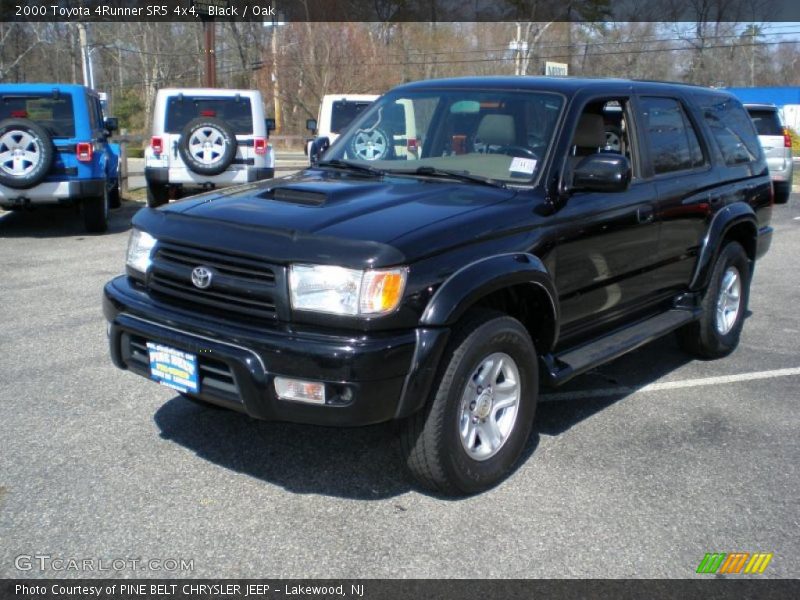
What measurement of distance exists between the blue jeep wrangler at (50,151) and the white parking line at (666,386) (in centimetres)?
759

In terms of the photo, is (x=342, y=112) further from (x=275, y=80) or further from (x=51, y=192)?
(x=275, y=80)

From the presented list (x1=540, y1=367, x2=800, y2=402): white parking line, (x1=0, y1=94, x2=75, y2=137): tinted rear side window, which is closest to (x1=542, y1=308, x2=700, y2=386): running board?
(x1=540, y1=367, x2=800, y2=402): white parking line

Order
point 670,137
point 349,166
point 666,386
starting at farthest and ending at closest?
point 666,386, point 670,137, point 349,166

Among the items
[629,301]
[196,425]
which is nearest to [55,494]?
[196,425]

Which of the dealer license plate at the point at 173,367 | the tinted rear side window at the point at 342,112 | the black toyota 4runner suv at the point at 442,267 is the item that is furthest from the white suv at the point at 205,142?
the dealer license plate at the point at 173,367

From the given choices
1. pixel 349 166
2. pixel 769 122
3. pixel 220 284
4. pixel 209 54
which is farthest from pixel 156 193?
pixel 209 54

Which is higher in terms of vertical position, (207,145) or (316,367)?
(207,145)

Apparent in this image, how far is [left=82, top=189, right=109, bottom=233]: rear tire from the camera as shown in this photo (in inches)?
438

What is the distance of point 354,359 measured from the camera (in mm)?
3141

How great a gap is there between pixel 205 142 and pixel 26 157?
290 cm

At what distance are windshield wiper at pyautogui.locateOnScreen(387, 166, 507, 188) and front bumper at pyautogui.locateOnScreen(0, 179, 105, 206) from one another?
7291mm

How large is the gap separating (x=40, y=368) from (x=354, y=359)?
3.13 metres

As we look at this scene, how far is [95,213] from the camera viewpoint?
36.6 feet

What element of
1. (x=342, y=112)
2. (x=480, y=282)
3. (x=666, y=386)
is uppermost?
(x=342, y=112)
